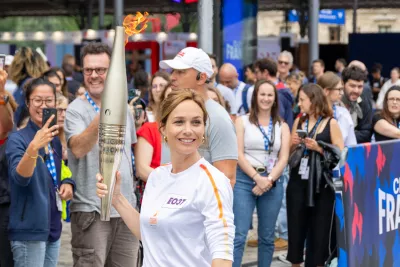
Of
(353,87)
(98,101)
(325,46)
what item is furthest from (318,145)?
(325,46)

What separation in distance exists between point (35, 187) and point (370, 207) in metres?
2.38

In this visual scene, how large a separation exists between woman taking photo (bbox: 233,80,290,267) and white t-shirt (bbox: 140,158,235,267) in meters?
3.90

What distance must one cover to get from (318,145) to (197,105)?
4433 millimetres

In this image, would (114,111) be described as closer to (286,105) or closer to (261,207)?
(261,207)

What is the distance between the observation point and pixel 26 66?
9.14 meters

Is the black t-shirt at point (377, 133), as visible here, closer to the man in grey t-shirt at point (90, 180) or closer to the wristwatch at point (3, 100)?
the man in grey t-shirt at point (90, 180)

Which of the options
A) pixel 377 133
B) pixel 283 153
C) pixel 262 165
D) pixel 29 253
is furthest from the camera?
pixel 377 133

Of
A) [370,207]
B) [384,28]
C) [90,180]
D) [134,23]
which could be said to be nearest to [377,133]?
[370,207]

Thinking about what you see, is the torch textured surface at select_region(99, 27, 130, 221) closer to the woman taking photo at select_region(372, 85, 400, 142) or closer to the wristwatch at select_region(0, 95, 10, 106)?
the wristwatch at select_region(0, 95, 10, 106)

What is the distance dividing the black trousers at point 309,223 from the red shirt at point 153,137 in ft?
7.70

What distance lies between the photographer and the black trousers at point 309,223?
8219 mm

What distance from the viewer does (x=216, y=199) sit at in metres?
3.71

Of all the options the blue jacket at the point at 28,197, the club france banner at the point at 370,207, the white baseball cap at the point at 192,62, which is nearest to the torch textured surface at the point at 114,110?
the white baseball cap at the point at 192,62

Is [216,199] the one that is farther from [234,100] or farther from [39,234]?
[234,100]
